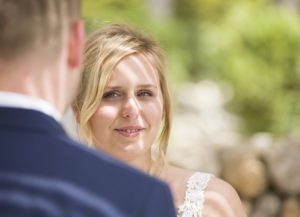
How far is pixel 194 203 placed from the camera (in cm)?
285

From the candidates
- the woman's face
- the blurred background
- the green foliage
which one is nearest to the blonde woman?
the woman's face

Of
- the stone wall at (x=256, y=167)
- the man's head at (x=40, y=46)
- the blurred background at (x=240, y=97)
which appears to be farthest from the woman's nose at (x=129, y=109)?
the stone wall at (x=256, y=167)

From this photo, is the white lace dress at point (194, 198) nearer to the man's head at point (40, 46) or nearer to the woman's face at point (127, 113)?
the woman's face at point (127, 113)

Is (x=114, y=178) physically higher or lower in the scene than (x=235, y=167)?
higher

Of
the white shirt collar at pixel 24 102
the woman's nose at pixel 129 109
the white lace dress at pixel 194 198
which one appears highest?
the white shirt collar at pixel 24 102

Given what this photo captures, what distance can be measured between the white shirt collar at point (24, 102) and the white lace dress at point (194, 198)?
1.84 metres

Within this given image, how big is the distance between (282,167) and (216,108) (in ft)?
18.2

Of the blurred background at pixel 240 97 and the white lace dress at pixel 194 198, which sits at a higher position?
the white lace dress at pixel 194 198

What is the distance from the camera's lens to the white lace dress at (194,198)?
2832mm

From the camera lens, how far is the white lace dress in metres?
2.83

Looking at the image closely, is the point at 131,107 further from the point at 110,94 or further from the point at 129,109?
the point at 110,94

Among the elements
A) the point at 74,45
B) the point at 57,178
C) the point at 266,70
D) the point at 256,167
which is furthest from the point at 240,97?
the point at 57,178

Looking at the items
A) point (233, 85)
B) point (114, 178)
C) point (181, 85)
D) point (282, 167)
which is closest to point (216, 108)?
point (181, 85)

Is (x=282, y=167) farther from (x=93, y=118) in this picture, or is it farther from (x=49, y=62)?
(x=49, y=62)
